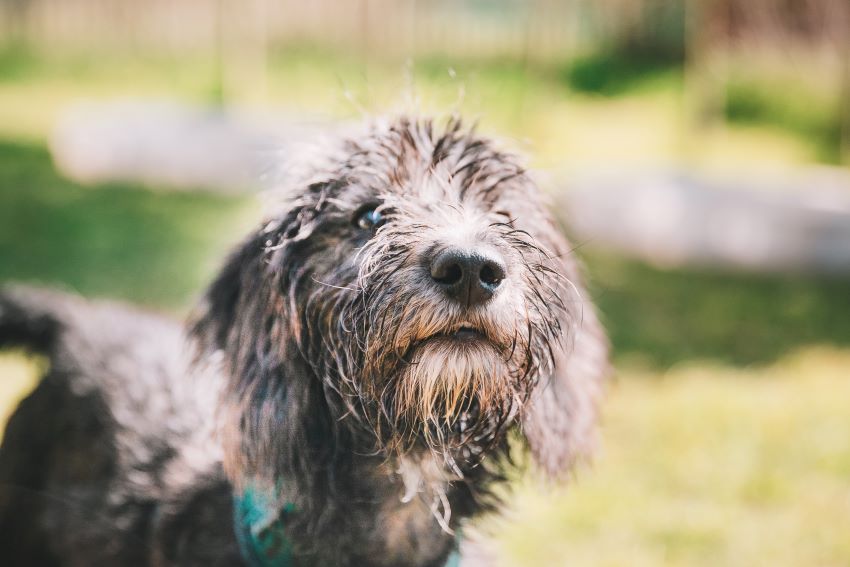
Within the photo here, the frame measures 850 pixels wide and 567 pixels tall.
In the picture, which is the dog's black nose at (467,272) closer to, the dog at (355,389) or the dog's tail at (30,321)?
the dog at (355,389)

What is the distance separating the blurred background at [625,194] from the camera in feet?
13.0

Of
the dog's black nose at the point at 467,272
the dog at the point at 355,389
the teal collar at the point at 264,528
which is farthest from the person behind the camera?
the teal collar at the point at 264,528

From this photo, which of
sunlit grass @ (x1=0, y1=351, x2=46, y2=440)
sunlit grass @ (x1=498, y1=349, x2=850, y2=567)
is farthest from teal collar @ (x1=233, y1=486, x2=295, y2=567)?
sunlit grass @ (x1=0, y1=351, x2=46, y2=440)

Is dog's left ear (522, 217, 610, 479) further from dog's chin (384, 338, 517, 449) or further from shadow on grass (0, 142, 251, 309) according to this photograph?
shadow on grass (0, 142, 251, 309)

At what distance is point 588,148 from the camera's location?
30.4ft

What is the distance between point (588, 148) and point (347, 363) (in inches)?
292

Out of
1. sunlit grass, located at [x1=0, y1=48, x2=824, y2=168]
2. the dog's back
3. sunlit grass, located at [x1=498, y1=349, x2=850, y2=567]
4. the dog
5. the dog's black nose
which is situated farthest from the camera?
sunlit grass, located at [x1=0, y1=48, x2=824, y2=168]

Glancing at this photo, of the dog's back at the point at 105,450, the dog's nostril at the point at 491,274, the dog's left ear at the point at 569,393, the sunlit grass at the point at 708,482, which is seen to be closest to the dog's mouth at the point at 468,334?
the dog's nostril at the point at 491,274

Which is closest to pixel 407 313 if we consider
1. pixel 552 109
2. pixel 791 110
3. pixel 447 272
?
pixel 447 272

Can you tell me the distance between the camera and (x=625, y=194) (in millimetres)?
7652

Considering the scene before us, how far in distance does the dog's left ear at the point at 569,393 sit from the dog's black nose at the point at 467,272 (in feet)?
1.47

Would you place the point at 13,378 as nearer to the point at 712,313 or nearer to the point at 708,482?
the point at 708,482

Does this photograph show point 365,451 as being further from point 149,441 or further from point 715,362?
point 715,362

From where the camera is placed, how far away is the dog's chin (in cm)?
208
